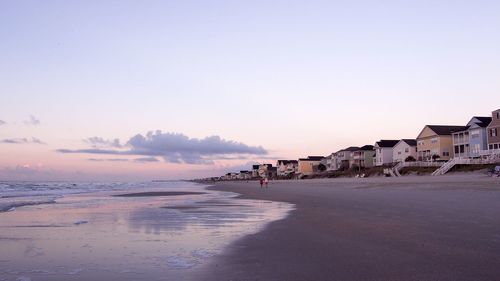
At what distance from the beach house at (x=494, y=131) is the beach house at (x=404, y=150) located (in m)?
21.2

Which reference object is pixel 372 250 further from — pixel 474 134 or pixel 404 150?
pixel 404 150

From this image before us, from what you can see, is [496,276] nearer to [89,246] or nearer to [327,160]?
[89,246]

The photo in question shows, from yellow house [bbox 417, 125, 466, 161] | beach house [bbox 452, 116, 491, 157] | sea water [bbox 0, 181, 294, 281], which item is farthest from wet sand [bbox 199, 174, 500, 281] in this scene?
yellow house [bbox 417, 125, 466, 161]

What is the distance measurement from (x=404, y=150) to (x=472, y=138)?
899 inches

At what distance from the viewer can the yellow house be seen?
7550 centimetres

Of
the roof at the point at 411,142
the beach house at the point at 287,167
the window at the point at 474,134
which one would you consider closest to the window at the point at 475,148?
the window at the point at 474,134

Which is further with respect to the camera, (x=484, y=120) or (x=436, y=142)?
(x=436, y=142)

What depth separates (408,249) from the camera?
912cm

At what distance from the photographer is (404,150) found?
90.2 metres

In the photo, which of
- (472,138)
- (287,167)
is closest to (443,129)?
(472,138)

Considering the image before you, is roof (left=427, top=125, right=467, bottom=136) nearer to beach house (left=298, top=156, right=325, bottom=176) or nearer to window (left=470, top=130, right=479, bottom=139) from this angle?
window (left=470, top=130, right=479, bottom=139)

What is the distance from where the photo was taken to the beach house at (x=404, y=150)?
285 feet

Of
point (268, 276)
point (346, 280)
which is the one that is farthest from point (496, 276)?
point (268, 276)

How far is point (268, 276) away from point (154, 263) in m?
2.54
